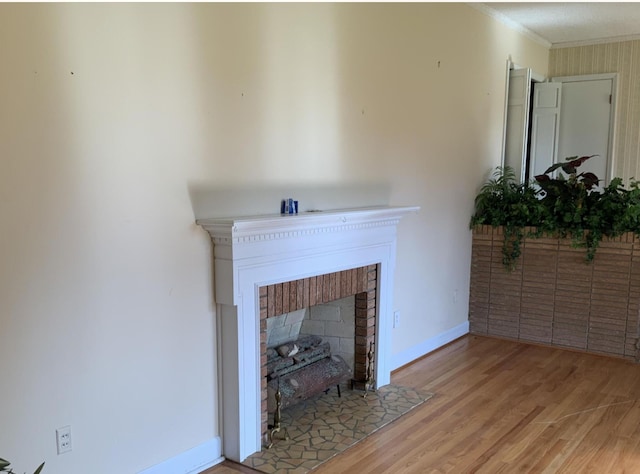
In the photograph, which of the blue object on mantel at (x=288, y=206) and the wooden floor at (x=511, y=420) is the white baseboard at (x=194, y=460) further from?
the blue object on mantel at (x=288, y=206)

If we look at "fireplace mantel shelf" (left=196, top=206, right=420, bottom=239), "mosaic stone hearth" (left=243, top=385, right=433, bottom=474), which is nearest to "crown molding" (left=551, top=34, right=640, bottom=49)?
"fireplace mantel shelf" (left=196, top=206, right=420, bottom=239)

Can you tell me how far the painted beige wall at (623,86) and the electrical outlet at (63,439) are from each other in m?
5.41

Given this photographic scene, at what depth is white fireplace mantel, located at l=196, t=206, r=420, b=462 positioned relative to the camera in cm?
248

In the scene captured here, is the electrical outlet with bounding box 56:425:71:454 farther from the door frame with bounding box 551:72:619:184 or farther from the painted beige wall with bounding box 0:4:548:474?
the door frame with bounding box 551:72:619:184

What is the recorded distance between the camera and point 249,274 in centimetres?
256

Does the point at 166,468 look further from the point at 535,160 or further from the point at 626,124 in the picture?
the point at 626,124

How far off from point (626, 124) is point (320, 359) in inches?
163

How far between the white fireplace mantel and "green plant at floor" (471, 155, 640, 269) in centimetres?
205

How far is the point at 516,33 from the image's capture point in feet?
16.4

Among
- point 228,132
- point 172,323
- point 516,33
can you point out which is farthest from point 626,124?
point 172,323

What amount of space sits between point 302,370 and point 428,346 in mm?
1443

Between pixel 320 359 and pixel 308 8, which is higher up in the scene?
pixel 308 8

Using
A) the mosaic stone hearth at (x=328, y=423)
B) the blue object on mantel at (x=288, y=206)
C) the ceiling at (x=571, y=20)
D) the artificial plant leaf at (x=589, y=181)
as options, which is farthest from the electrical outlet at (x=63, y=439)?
the ceiling at (x=571, y=20)

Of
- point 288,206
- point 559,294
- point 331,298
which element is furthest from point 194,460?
point 559,294
